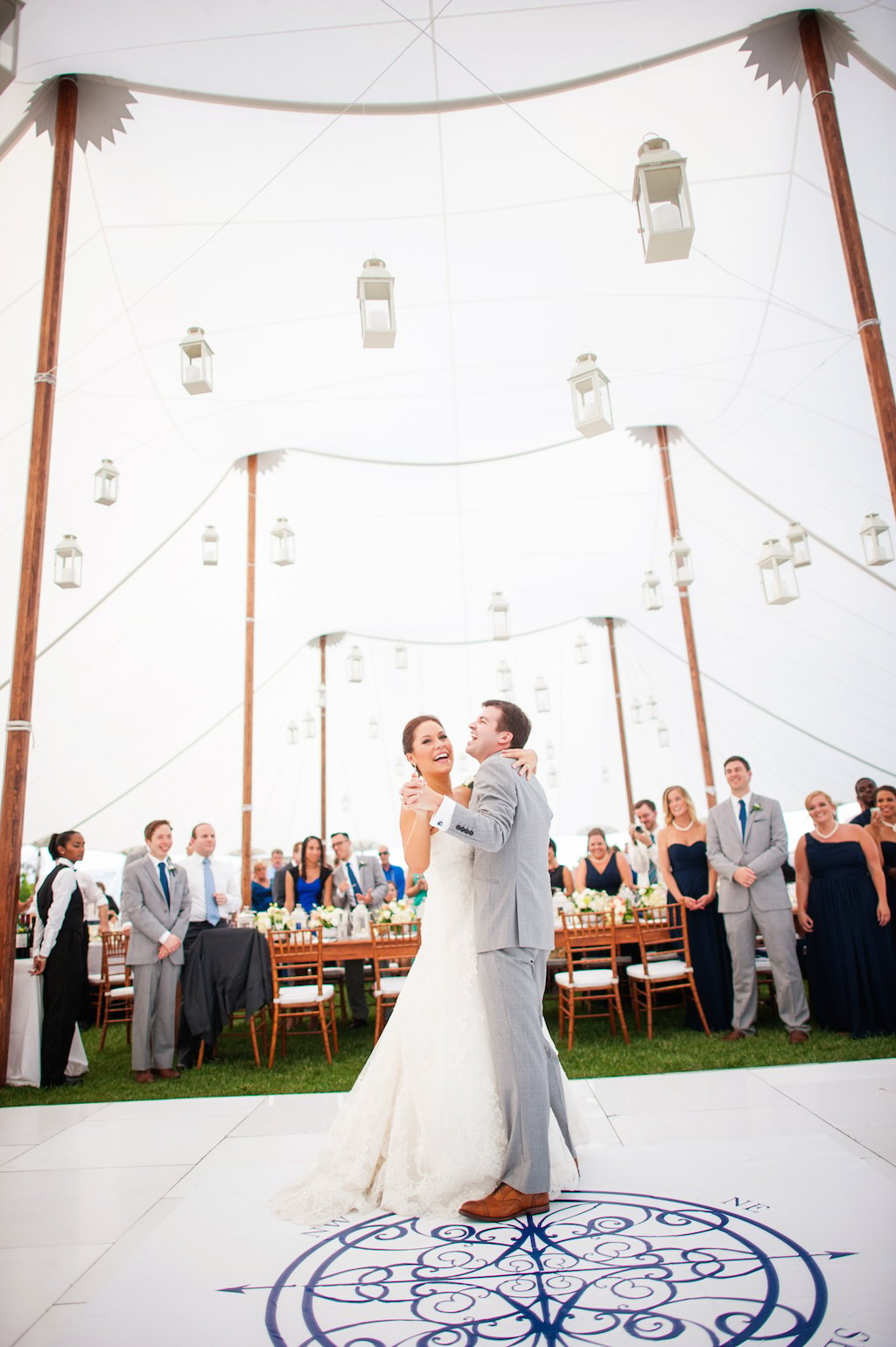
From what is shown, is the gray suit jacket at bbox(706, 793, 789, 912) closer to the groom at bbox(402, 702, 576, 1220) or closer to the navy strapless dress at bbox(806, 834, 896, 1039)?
the navy strapless dress at bbox(806, 834, 896, 1039)

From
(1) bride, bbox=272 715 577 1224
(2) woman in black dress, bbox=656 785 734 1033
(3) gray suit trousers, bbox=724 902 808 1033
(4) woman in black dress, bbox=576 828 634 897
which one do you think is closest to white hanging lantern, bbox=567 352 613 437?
(1) bride, bbox=272 715 577 1224

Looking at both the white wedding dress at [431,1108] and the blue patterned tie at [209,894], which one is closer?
the white wedding dress at [431,1108]

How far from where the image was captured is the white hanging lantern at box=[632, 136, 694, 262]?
145 inches

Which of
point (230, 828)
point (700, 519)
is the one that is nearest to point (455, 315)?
point (700, 519)

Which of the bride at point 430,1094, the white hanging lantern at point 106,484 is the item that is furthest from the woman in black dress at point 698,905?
the white hanging lantern at point 106,484

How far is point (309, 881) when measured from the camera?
300 inches

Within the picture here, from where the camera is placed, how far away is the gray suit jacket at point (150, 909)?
562 cm

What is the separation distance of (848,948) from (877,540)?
134 inches

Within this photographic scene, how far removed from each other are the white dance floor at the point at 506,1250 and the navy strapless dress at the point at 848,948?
1.60 meters

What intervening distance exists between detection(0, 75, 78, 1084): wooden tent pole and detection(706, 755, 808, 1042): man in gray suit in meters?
4.55

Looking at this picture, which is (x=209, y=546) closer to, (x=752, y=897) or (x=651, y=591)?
(x=651, y=591)

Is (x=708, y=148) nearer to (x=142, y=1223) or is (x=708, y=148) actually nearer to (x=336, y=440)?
(x=336, y=440)

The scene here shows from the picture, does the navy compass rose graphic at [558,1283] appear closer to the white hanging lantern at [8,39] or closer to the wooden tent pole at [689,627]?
the white hanging lantern at [8,39]

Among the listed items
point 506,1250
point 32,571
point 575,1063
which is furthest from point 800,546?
point 506,1250
